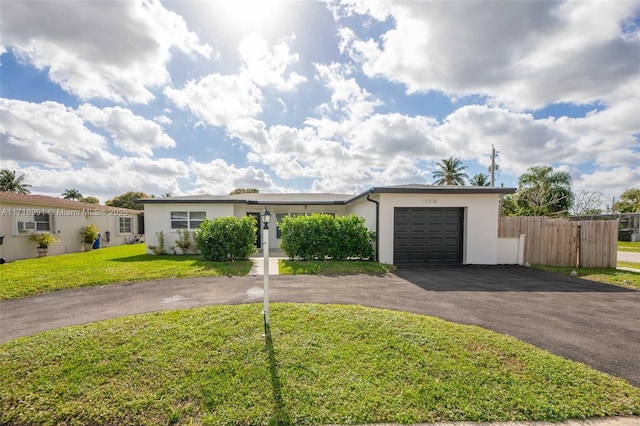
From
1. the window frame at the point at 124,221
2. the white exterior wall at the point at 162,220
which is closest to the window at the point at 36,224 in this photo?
the window frame at the point at 124,221

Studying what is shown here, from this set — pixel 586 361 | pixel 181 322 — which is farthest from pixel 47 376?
pixel 586 361

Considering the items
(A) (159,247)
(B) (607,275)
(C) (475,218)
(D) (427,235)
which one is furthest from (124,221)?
(B) (607,275)

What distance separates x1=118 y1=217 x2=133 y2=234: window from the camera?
19250 mm

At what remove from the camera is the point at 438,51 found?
8836 mm

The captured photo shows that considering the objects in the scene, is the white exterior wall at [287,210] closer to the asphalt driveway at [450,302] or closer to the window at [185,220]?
the window at [185,220]

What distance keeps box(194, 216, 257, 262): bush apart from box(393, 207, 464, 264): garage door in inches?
236

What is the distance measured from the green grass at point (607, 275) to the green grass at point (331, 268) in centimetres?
575

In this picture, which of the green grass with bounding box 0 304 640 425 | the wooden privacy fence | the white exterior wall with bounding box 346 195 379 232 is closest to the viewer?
the green grass with bounding box 0 304 640 425

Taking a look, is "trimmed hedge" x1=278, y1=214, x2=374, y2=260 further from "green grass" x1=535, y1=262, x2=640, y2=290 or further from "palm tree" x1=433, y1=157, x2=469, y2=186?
"palm tree" x1=433, y1=157, x2=469, y2=186

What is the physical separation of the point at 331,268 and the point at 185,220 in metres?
8.67

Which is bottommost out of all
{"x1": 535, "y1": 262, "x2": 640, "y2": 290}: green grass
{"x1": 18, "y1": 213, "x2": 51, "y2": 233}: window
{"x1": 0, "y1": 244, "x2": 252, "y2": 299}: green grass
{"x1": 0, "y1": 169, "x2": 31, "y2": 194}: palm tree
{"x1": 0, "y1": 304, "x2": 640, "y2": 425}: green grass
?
{"x1": 535, "y1": 262, "x2": 640, "y2": 290}: green grass

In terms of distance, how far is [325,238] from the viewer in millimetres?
10102

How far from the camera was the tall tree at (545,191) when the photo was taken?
24031 millimetres

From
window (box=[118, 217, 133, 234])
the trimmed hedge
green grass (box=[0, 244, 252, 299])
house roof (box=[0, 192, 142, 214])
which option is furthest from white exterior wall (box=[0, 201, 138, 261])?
the trimmed hedge
